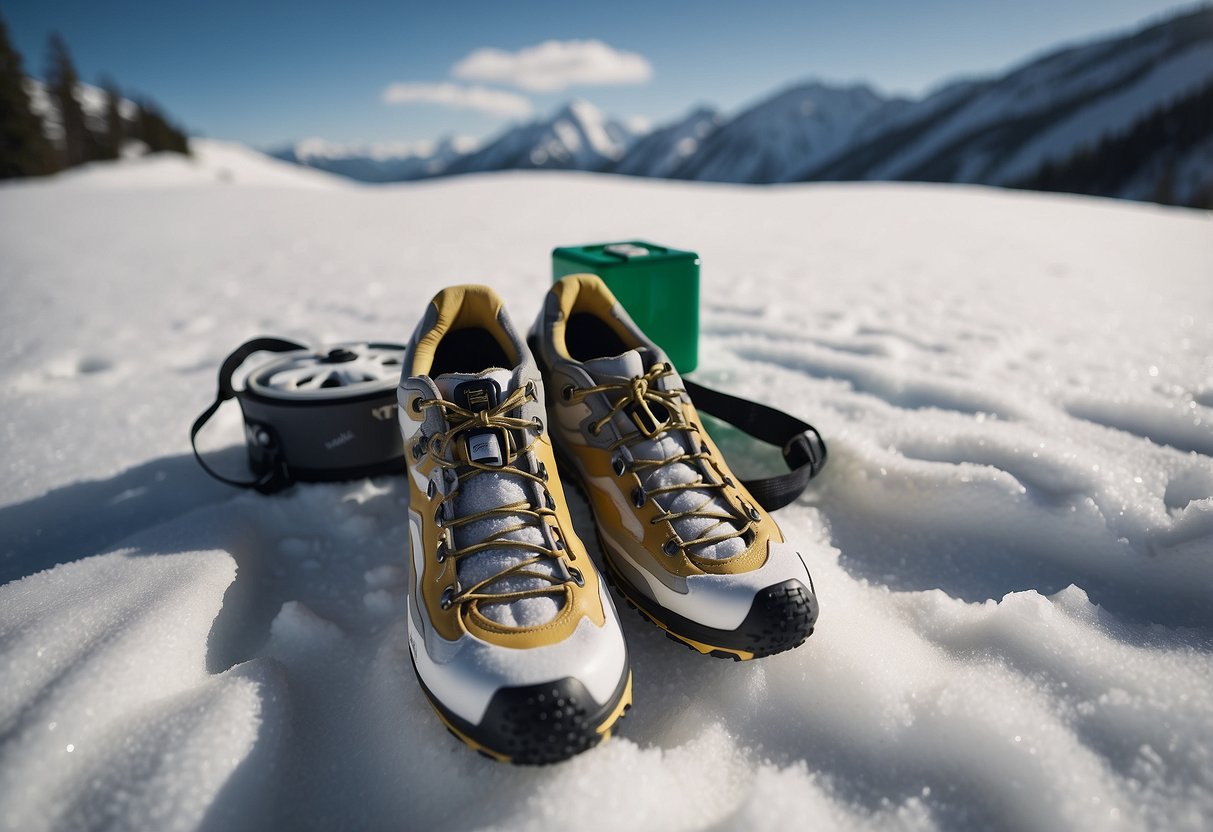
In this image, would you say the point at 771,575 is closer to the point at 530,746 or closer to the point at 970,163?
the point at 530,746

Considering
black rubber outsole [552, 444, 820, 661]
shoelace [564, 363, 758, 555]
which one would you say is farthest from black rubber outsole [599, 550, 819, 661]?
shoelace [564, 363, 758, 555]

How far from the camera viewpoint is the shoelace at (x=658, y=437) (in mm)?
1364

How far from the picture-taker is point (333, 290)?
4363 millimetres

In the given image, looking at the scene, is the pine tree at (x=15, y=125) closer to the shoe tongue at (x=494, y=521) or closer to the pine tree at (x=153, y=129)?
the pine tree at (x=153, y=129)

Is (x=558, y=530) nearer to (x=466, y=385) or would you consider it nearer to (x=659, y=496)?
(x=659, y=496)

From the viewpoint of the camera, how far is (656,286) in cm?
221

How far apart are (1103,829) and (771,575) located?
58cm

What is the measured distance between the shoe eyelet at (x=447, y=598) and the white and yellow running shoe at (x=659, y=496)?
39 cm

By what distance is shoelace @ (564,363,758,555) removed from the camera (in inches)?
53.7

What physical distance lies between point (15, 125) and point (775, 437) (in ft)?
127

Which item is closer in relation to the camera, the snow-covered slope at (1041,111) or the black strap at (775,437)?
the black strap at (775,437)

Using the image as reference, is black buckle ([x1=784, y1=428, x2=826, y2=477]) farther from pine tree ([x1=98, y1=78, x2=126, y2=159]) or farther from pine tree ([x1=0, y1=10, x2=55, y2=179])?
pine tree ([x1=98, y1=78, x2=126, y2=159])

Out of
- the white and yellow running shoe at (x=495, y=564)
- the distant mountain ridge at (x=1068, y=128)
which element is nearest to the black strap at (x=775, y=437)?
the white and yellow running shoe at (x=495, y=564)

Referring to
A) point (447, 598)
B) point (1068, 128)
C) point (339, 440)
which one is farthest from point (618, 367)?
point (1068, 128)
